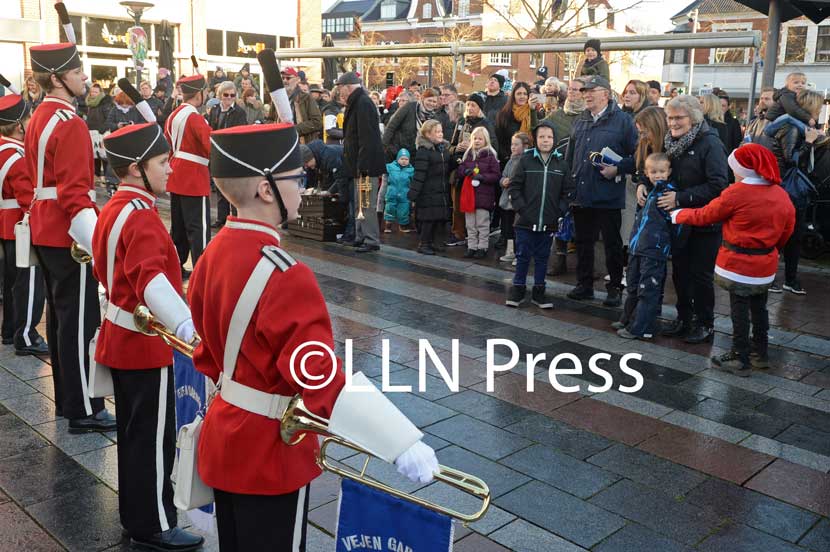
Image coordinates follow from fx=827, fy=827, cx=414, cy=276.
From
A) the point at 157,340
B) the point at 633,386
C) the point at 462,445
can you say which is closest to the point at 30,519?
the point at 157,340

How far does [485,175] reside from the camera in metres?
10.5

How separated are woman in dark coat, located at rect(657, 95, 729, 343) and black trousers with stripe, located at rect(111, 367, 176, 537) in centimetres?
486

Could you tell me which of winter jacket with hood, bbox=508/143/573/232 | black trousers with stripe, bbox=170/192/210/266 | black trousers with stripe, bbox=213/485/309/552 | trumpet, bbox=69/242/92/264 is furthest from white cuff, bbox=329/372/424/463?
black trousers with stripe, bbox=170/192/210/266

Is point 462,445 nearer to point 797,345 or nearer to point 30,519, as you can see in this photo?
point 30,519

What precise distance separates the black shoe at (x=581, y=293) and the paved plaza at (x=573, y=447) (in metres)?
0.61

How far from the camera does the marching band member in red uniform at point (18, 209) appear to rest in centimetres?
662

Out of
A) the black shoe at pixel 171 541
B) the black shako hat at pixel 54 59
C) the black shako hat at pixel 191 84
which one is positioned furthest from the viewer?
the black shako hat at pixel 191 84

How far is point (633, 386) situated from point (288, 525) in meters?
4.10

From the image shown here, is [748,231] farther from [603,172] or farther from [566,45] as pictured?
[566,45]

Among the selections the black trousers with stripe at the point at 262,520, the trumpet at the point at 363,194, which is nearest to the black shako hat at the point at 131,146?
the black trousers with stripe at the point at 262,520

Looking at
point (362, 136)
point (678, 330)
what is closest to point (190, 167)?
point (362, 136)

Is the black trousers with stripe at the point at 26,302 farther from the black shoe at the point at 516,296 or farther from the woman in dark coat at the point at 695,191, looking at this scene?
the woman in dark coat at the point at 695,191

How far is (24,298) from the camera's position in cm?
665

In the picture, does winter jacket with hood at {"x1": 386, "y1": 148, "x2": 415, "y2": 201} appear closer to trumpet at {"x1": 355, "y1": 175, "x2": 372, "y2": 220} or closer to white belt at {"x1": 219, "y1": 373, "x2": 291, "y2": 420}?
trumpet at {"x1": 355, "y1": 175, "x2": 372, "y2": 220}
